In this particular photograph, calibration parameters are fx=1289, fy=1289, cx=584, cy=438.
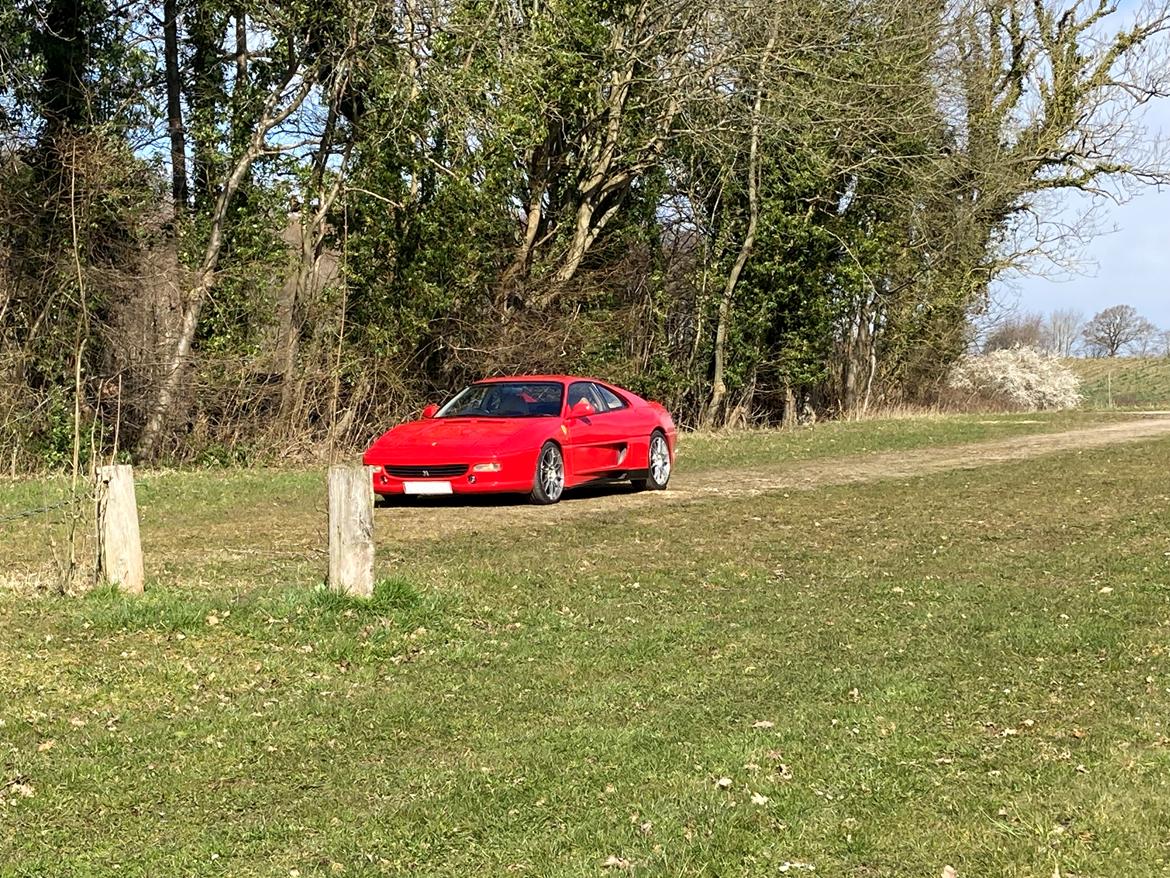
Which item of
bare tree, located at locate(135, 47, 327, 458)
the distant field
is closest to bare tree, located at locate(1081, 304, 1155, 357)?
the distant field

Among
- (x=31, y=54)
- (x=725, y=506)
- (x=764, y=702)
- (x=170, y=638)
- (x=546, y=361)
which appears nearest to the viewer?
(x=764, y=702)

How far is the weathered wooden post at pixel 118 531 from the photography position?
8.27 m

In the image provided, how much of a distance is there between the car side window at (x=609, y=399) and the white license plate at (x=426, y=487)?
2596 millimetres

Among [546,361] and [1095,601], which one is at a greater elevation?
[546,361]

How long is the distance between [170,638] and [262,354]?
44.4ft

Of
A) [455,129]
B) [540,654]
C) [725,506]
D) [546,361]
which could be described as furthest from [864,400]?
[540,654]

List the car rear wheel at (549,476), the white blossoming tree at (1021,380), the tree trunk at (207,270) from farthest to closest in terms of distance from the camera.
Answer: the white blossoming tree at (1021,380)
the tree trunk at (207,270)
the car rear wheel at (549,476)

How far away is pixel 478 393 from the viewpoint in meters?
15.7

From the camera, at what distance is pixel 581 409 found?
50.8ft

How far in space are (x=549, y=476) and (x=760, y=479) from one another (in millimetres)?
4689

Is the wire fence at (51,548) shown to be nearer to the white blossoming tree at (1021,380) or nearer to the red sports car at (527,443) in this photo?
the red sports car at (527,443)

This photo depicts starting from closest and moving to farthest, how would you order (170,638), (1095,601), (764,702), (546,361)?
(764,702)
(170,638)
(1095,601)
(546,361)

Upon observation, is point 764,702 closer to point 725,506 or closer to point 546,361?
point 725,506

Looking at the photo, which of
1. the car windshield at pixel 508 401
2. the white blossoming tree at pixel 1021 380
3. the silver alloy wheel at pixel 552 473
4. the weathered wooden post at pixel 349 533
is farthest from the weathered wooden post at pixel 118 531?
the white blossoming tree at pixel 1021 380
